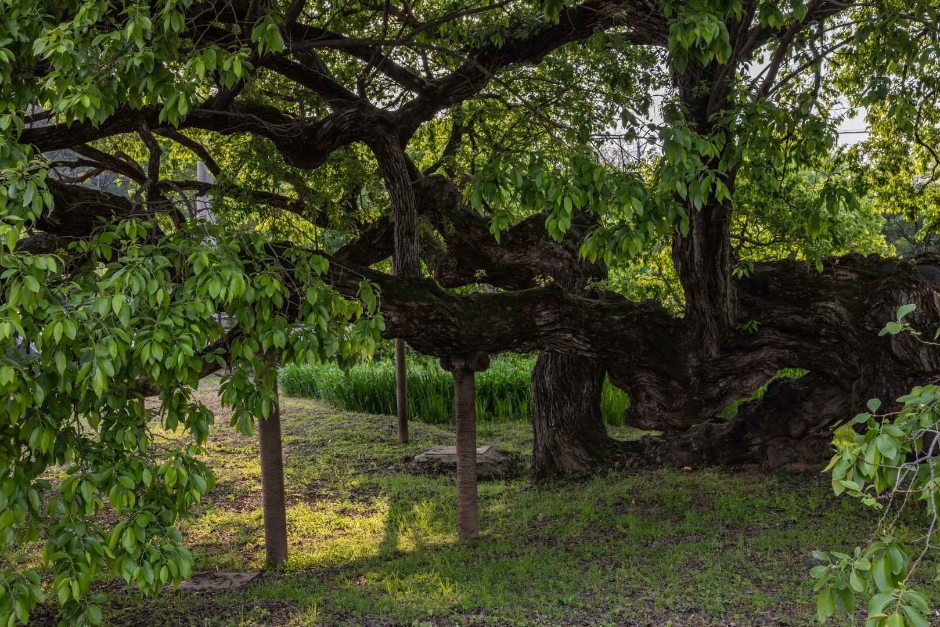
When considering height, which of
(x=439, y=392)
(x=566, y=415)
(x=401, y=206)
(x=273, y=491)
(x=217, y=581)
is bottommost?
(x=217, y=581)

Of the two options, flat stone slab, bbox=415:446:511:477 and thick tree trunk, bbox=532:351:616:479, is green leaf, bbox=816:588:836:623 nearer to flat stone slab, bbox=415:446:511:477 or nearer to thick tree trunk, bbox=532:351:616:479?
thick tree trunk, bbox=532:351:616:479

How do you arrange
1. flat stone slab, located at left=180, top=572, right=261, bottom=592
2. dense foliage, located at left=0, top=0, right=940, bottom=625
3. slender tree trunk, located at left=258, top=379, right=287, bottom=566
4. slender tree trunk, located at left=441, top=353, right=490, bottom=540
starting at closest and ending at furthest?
dense foliage, located at left=0, top=0, right=940, bottom=625 < flat stone slab, located at left=180, top=572, right=261, bottom=592 < slender tree trunk, located at left=258, top=379, right=287, bottom=566 < slender tree trunk, located at left=441, top=353, right=490, bottom=540

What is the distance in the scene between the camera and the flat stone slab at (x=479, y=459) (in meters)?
9.80

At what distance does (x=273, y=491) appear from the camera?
22.2ft

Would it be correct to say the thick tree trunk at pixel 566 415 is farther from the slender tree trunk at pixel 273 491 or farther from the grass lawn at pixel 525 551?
the slender tree trunk at pixel 273 491

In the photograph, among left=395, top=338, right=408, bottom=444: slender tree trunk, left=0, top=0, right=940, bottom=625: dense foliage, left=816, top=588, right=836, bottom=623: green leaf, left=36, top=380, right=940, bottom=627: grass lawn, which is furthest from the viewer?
left=395, top=338, right=408, bottom=444: slender tree trunk

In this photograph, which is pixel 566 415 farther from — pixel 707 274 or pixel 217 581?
pixel 217 581

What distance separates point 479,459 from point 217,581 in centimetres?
411

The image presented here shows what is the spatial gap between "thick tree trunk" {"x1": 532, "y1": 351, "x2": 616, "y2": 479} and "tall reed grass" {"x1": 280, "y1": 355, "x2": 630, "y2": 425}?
2676mm

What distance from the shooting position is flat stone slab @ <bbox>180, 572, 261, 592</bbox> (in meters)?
6.29

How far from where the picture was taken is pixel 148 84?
3.94 metres

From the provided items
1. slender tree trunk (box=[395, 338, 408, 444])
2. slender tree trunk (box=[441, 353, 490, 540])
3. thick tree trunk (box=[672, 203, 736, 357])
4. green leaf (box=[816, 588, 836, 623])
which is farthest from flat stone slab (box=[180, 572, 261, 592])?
green leaf (box=[816, 588, 836, 623])

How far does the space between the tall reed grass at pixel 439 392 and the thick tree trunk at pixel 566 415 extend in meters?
2.68

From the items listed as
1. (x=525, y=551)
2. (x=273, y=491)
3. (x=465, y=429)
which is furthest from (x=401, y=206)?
(x=525, y=551)
